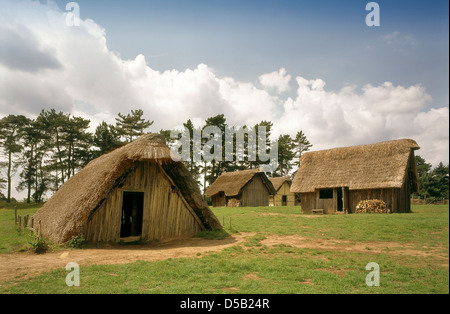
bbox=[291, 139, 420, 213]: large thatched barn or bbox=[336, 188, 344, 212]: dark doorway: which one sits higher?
bbox=[291, 139, 420, 213]: large thatched barn

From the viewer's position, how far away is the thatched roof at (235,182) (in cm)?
3600

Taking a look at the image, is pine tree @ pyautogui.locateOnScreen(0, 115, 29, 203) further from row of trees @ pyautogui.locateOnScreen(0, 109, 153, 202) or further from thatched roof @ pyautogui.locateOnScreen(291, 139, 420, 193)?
thatched roof @ pyautogui.locateOnScreen(291, 139, 420, 193)

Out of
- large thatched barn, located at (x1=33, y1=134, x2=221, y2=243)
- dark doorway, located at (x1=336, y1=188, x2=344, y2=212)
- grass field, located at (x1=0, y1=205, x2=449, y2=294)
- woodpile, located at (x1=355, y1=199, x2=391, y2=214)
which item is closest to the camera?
grass field, located at (x1=0, y1=205, x2=449, y2=294)

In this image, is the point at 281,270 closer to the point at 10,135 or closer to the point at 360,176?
the point at 360,176

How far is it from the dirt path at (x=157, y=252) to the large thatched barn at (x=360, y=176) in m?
13.2

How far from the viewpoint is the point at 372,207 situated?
2181 cm

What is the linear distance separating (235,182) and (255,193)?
3142 mm

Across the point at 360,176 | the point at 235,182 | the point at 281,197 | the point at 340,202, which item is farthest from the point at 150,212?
the point at 281,197

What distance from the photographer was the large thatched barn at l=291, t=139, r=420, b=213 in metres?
21.6

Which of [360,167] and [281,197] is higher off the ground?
[360,167]

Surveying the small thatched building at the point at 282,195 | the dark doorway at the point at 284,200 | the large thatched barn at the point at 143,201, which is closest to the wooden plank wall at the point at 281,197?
the small thatched building at the point at 282,195

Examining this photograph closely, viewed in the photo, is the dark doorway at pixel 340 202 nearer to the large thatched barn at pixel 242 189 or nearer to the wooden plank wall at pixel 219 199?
the large thatched barn at pixel 242 189

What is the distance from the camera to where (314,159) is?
2752cm

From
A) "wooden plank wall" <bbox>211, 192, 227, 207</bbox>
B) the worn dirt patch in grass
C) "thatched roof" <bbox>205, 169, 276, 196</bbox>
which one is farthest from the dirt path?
"wooden plank wall" <bbox>211, 192, 227, 207</bbox>
